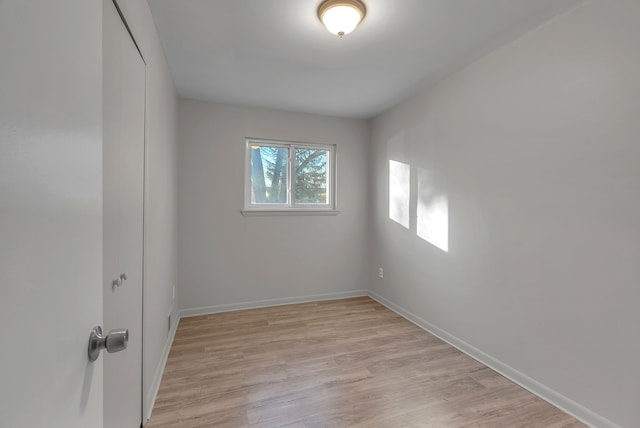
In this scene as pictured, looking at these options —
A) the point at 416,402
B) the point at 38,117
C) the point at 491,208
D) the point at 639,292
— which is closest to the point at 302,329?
the point at 416,402

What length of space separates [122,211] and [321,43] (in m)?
1.72

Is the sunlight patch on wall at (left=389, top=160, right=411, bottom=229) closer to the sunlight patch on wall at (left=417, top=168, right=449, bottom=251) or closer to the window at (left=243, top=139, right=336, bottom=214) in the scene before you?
the sunlight patch on wall at (left=417, top=168, right=449, bottom=251)

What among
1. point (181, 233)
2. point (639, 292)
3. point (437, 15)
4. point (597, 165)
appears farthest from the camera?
point (181, 233)

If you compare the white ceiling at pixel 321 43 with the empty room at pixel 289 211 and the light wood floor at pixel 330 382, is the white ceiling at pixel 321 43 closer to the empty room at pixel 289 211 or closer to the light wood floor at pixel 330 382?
the empty room at pixel 289 211

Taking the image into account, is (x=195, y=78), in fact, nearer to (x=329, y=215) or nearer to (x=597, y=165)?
(x=329, y=215)

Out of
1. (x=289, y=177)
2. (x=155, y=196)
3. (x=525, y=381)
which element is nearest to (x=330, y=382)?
(x=525, y=381)

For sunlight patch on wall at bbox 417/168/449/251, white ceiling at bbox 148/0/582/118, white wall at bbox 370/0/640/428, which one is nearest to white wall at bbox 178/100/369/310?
white ceiling at bbox 148/0/582/118

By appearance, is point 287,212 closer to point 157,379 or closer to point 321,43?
point 321,43

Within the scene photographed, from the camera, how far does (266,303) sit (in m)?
3.39

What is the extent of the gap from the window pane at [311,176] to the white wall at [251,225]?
19cm

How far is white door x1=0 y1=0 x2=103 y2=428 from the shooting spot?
336 mm

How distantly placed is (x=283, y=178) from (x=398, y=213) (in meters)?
1.48

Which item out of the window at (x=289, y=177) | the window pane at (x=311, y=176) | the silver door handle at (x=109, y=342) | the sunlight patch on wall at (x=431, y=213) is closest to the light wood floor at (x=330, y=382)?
the sunlight patch on wall at (x=431, y=213)

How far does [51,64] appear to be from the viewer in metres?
0.43
